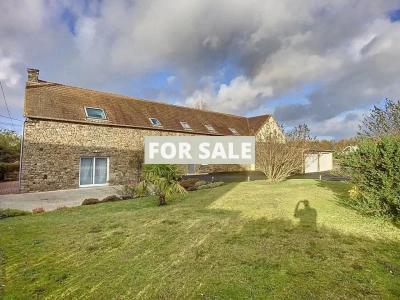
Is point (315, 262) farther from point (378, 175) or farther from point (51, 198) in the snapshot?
point (51, 198)

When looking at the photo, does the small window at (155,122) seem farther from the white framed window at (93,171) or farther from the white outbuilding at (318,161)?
the white outbuilding at (318,161)

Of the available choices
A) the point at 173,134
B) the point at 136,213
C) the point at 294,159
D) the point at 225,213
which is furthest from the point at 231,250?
the point at 173,134

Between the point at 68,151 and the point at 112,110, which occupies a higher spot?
the point at 112,110

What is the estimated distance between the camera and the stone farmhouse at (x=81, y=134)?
15.3 meters

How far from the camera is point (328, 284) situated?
396 cm

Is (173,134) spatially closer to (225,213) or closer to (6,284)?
(225,213)

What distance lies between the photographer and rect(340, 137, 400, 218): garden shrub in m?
6.75

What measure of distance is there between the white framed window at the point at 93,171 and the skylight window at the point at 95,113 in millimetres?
2719

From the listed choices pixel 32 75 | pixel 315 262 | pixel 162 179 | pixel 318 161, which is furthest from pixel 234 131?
pixel 315 262

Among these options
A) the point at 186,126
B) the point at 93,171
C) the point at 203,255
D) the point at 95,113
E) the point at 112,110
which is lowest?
the point at 203,255

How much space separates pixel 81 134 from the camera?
16797 millimetres

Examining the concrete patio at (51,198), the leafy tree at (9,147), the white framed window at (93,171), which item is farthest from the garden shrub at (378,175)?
the leafy tree at (9,147)

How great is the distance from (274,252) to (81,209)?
7.77m

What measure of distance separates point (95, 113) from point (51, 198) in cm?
687
